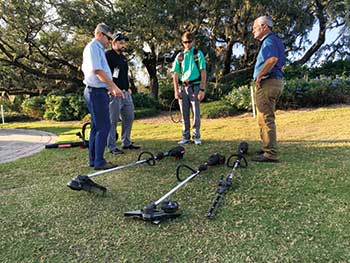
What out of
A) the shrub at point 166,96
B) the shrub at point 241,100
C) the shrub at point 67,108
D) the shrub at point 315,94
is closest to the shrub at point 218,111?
the shrub at point 241,100

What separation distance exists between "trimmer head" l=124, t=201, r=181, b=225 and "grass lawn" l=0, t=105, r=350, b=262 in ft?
0.15

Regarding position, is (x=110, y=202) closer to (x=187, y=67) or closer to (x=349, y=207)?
(x=349, y=207)

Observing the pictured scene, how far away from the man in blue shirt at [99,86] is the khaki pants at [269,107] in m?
1.52

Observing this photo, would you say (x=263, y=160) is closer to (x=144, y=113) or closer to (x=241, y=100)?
(x=241, y=100)

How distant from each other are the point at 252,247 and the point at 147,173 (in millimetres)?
1689

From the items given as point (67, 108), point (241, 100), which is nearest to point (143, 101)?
point (67, 108)

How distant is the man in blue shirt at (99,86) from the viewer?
3.27m

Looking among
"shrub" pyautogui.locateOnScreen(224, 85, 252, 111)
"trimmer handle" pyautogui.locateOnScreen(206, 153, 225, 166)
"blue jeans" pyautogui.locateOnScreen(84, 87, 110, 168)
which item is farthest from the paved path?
"shrub" pyautogui.locateOnScreen(224, 85, 252, 111)

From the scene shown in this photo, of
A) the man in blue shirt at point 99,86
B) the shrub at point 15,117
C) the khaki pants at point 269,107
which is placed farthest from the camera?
the shrub at point 15,117

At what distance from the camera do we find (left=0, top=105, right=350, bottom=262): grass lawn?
6.06 ft

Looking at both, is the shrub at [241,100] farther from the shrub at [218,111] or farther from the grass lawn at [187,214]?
the grass lawn at [187,214]

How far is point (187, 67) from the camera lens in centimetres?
468

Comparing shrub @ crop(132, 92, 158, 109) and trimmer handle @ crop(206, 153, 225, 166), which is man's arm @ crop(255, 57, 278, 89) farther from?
shrub @ crop(132, 92, 158, 109)

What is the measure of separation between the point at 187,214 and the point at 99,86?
171cm
